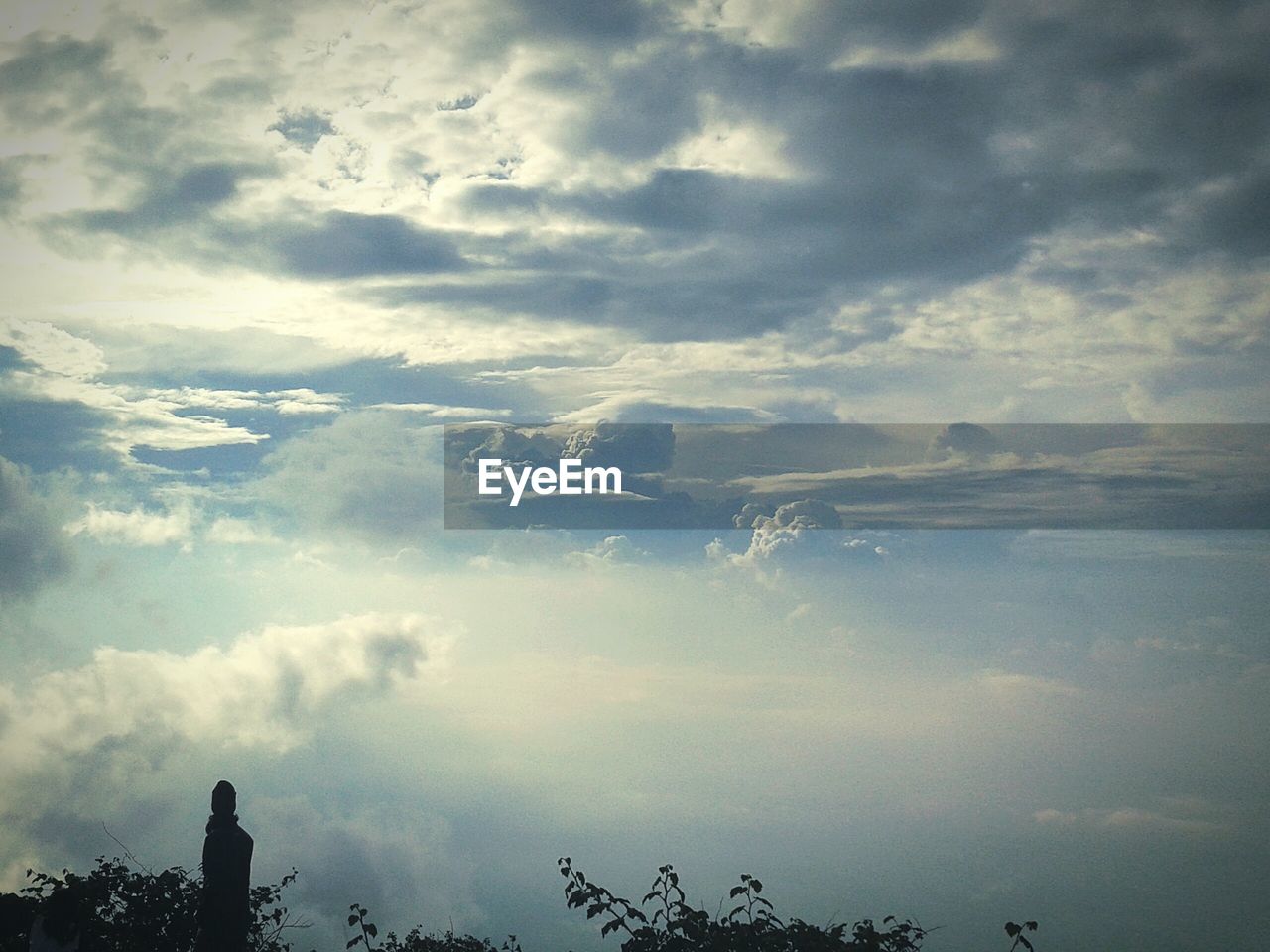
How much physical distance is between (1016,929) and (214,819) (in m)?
10.1

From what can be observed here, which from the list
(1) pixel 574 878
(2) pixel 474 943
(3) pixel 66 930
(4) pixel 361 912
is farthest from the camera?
(2) pixel 474 943

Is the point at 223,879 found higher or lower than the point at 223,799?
lower

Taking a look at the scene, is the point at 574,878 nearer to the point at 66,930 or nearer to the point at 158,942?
the point at 66,930

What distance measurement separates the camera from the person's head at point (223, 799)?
1388 centimetres

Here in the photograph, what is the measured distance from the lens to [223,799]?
1392cm

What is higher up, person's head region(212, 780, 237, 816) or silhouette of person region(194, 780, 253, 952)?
person's head region(212, 780, 237, 816)

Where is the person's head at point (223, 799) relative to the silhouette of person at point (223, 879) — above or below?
above

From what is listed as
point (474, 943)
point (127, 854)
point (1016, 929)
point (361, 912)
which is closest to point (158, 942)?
point (127, 854)

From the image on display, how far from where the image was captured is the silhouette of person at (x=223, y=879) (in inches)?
546

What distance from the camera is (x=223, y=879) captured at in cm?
1387

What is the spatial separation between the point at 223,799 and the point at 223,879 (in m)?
1.04

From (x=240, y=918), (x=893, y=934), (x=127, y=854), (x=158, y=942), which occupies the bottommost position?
(x=158, y=942)

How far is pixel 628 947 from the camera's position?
38.7ft

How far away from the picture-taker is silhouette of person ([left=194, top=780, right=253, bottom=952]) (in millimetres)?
13859
